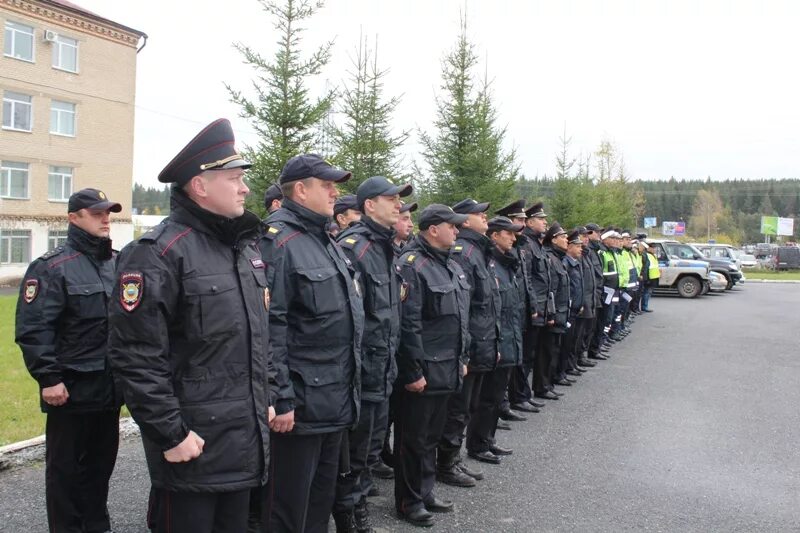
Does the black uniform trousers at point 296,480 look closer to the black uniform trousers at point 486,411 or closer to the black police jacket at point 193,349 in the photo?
the black police jacket at point 193,349

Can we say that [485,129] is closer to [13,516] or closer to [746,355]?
[746,355]

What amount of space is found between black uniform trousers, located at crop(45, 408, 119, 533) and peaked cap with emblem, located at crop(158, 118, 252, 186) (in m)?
1.97

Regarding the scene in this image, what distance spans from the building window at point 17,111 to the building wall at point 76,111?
0.23m

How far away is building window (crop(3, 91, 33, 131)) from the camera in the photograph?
89.6 ft

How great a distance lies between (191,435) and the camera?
2416 millimetres

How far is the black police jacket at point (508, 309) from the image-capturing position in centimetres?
592

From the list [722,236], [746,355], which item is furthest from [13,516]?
[722,236]

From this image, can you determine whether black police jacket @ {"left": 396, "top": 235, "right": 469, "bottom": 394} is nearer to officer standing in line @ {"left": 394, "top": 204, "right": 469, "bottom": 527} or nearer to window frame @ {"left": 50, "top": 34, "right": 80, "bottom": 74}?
officer standing in line @ {"left": 394, "top": 204, "right": 469, "bottom": 527}

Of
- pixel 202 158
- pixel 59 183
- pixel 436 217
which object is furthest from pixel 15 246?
pixel 202 158

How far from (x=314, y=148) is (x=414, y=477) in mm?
7628

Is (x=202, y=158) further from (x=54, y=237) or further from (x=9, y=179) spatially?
(x=54, y=237)

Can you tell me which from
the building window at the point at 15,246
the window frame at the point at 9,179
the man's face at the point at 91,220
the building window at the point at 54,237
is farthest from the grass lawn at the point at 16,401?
the building window at the point at 54,237

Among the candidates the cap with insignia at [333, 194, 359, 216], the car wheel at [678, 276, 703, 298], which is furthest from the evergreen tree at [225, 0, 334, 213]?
the car wheel at [678, 276, 703, 298]

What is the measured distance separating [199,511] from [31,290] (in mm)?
2039
